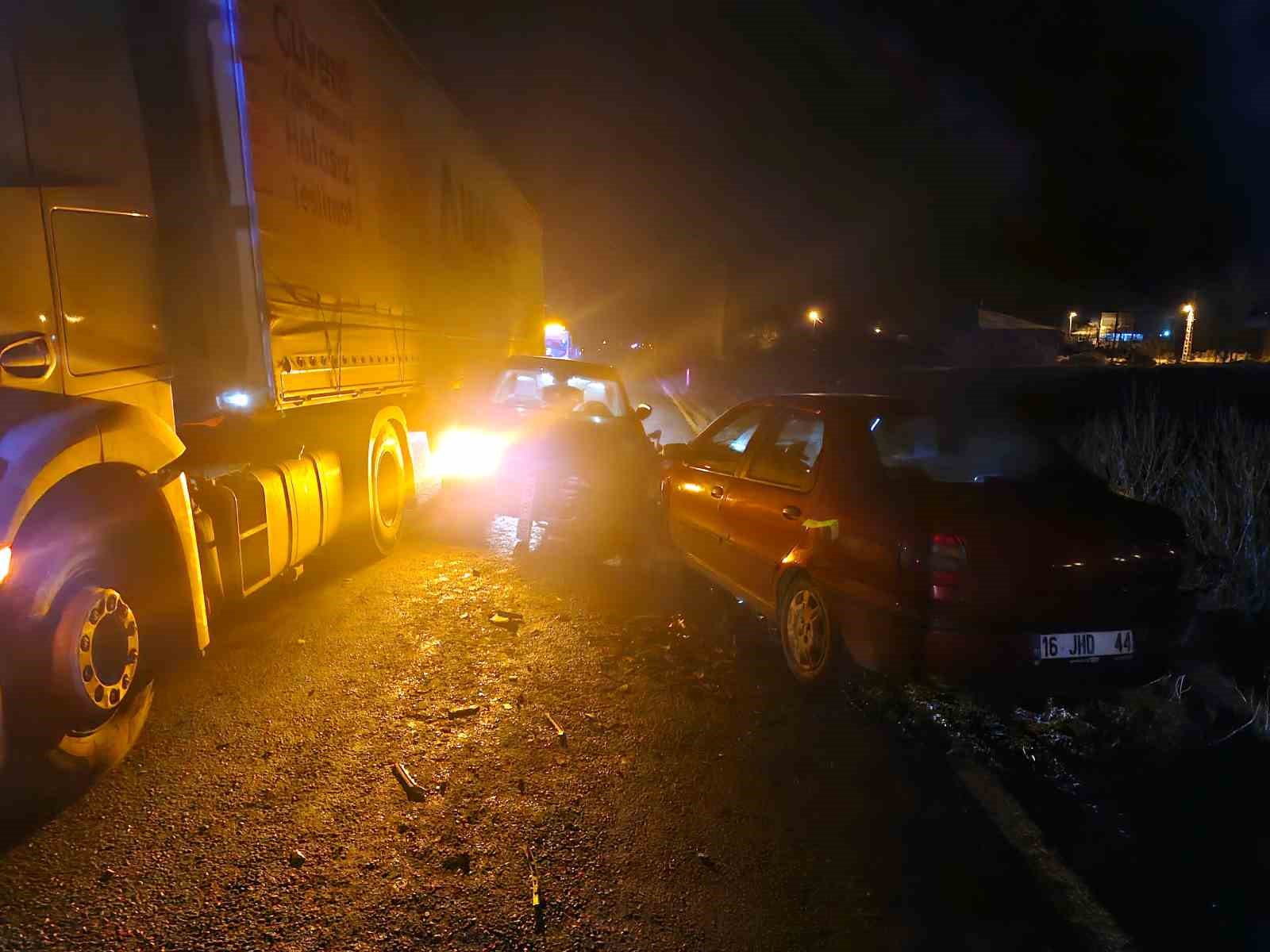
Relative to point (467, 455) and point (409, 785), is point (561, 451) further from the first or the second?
point (409, 785)

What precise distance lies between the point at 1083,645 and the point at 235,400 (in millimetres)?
4852

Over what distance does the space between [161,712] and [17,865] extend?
122 cm

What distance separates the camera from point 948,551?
11.3 feet

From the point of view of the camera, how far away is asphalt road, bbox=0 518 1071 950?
8.01ft

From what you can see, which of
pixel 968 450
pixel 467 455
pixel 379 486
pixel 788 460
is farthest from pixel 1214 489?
pixel 467 455

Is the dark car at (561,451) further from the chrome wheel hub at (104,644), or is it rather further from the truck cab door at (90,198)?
the truck cab door at (90,198)

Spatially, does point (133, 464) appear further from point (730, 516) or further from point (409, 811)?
point (730, 516)

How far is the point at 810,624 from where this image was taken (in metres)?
4.22

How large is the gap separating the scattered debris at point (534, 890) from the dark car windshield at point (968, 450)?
Result: 8.49ft

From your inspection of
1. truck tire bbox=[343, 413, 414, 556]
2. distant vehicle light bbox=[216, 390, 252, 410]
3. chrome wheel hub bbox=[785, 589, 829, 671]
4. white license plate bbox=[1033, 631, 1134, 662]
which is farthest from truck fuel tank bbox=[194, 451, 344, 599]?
white license plate bbox=[1033, 631, 1134, 662]

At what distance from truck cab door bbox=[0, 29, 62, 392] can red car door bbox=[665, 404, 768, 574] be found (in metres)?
3.76

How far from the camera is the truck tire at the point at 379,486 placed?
6.43 meters

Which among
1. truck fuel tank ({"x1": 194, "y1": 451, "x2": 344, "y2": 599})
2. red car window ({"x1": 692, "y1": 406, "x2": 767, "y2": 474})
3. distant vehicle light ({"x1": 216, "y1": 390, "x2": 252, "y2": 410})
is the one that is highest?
distant vehicle light ({"x1": 216, "y1": 390, "x2": 252, "y2": 410})

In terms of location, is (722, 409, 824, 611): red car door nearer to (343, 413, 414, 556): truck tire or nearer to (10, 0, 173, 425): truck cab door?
(343, 413, 414, 556): truck tire
